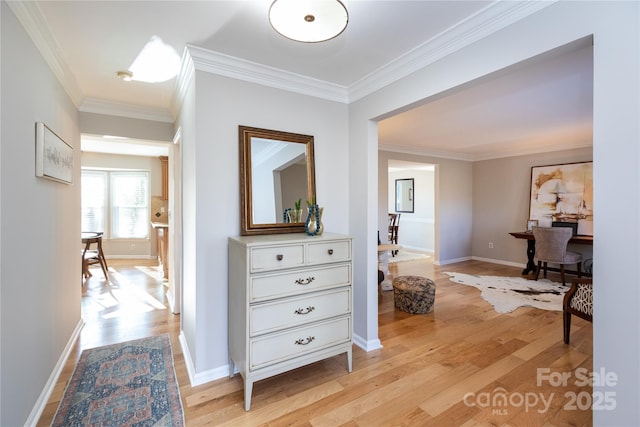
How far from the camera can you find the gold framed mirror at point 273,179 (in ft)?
7.55

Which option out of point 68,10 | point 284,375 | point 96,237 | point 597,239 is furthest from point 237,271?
point 96,237

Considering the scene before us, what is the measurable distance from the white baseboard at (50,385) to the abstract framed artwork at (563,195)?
273 inches

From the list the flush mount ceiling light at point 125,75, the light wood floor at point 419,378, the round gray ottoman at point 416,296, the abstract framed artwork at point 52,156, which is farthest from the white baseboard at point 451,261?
the abstract framed artwork at point 52,156

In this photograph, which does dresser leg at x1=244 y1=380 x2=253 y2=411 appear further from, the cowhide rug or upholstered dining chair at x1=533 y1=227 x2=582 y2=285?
upholstered dining chair at x1=533 y1=227 x2=582 y2=285

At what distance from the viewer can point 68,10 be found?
1683 millimetres

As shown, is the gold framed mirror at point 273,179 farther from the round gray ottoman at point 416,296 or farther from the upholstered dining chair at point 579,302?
the upholstered dining chair at point 579,302

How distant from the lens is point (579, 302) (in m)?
2.58

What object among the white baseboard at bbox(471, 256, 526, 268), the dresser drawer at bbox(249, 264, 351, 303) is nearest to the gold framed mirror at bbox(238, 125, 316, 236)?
the dresser drawer at bbox(249, 264, 351, 303)

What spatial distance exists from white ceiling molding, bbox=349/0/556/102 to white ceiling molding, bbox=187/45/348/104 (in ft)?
0.88

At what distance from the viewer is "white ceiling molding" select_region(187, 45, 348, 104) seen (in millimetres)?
2127

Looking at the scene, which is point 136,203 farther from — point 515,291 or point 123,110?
point 515,291

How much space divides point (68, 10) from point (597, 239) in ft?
9.60

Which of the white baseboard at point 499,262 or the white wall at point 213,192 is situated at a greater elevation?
the white wall at point 213,192

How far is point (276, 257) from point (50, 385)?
1788 millimetres
